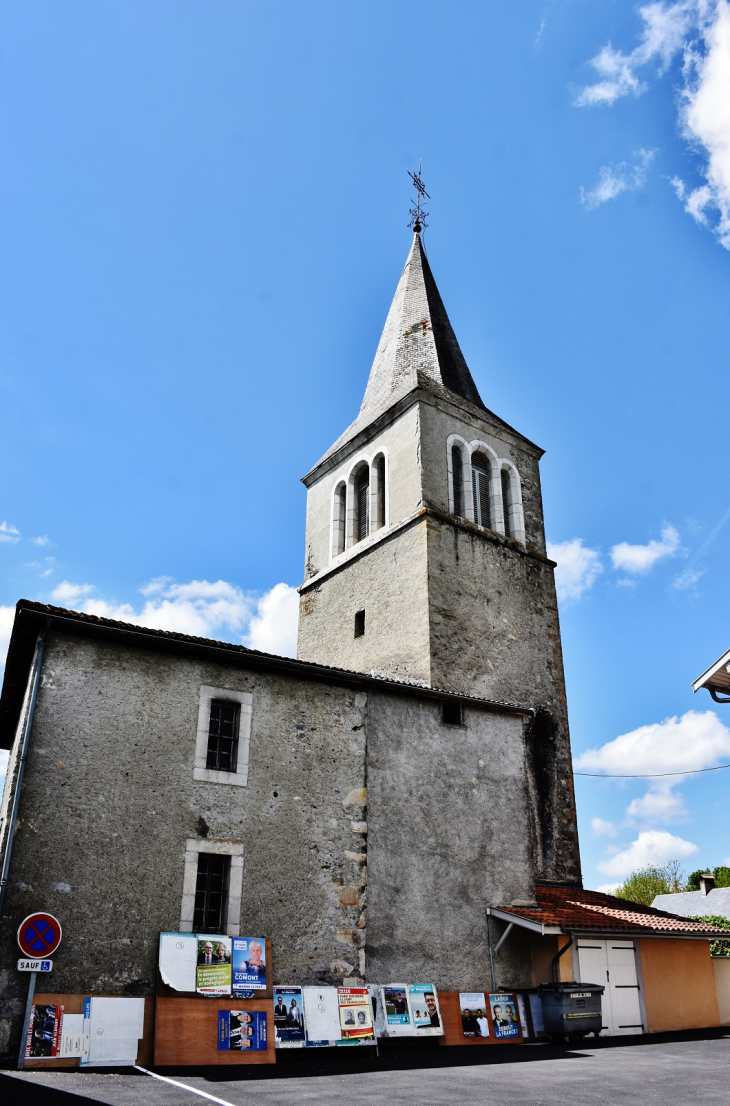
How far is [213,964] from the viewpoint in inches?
411

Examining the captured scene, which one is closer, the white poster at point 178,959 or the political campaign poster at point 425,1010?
the white poster at point 178,959

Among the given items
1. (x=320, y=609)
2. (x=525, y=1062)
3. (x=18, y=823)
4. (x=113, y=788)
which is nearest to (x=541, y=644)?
(x=320, y=609)

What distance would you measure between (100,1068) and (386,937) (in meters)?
4.38

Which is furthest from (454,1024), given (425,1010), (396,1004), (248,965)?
(248,965)

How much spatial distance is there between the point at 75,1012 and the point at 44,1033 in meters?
0.37

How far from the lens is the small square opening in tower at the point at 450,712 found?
14242 mm

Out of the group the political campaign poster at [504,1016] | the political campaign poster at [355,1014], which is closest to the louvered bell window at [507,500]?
the political campaign poster at [504,1016]

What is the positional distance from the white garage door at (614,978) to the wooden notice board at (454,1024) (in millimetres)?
2065

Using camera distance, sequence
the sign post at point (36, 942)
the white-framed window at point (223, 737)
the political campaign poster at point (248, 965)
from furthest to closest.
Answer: the white-framed window at point (223, 737), the political campaign poster at point (248, 965), the sign post at point (36, 942)

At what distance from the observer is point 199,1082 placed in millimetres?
8273

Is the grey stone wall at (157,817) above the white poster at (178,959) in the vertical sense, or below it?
above

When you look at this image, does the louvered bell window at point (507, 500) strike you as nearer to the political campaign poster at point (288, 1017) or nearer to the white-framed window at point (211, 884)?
the white-framed window at point (211, 884)

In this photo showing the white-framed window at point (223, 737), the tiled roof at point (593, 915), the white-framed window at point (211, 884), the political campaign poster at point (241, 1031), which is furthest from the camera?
the tiled roof at point (593, 915)

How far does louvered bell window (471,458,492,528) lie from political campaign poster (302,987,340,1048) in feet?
Result: 37.6
